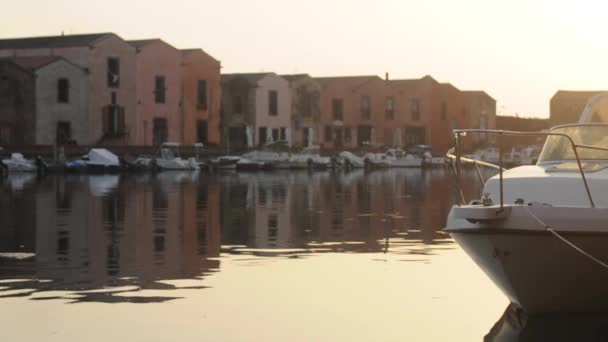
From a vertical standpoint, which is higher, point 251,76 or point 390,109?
point 251,76

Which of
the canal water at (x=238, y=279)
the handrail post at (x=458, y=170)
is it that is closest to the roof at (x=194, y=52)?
the canal water at (x=238, y=279)

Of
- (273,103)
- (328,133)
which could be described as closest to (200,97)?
(273,103)

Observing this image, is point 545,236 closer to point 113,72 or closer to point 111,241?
point 111,241

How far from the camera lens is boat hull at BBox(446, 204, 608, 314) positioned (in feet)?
38.9

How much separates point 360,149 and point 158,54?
2252cm

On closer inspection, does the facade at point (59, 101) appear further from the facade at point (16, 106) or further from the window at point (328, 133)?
the window at point (328, 133)

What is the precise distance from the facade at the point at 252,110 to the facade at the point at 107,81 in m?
14.8

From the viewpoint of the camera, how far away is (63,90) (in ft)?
257

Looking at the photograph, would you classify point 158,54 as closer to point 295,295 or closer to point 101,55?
point 101,55

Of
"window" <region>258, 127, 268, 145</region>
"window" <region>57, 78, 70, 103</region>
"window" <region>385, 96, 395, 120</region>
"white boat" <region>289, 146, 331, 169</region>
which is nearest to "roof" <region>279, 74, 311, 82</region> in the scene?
"window" <region>258, 127, 268, 145</region>

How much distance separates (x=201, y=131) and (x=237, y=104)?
9050mm

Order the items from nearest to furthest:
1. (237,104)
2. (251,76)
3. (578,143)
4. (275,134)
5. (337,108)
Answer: (578,143) < (237,104) < (251,76) < (275,134) < (337,108)

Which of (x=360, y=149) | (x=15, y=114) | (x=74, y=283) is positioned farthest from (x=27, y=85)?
(x=74, y=283)

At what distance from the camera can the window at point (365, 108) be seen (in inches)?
4296
